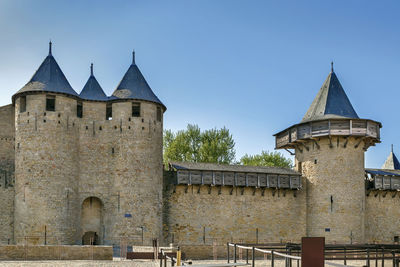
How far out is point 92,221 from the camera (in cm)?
2833

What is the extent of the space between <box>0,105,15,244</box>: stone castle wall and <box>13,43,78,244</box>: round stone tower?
90 centimetres

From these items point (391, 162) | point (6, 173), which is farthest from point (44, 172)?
point (391, 162)

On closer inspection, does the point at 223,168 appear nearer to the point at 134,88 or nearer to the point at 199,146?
the point at 134,88

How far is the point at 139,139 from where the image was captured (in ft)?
94.3

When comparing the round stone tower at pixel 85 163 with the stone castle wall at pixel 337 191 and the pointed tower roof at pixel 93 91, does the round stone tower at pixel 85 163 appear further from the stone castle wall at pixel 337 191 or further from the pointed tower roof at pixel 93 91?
the stone castle wall at pixel 337 191

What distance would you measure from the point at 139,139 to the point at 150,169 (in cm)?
167

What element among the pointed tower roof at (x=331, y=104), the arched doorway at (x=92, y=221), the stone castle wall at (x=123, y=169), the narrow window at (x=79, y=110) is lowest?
the arched doorway at (x=92, y=221)

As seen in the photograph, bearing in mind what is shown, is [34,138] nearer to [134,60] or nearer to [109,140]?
[109,140]

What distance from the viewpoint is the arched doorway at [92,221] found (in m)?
28.2

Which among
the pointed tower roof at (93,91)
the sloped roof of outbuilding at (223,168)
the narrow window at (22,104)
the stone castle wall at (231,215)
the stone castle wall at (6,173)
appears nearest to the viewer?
the stone castle wall at (6,173)

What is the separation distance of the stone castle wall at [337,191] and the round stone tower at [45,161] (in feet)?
43.7

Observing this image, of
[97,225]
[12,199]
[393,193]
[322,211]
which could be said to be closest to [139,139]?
[97,225]

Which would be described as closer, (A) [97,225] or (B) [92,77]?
(A) [97,225]

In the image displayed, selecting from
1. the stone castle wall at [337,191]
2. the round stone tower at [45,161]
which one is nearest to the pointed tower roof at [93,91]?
the round stone tower at [45,161]
